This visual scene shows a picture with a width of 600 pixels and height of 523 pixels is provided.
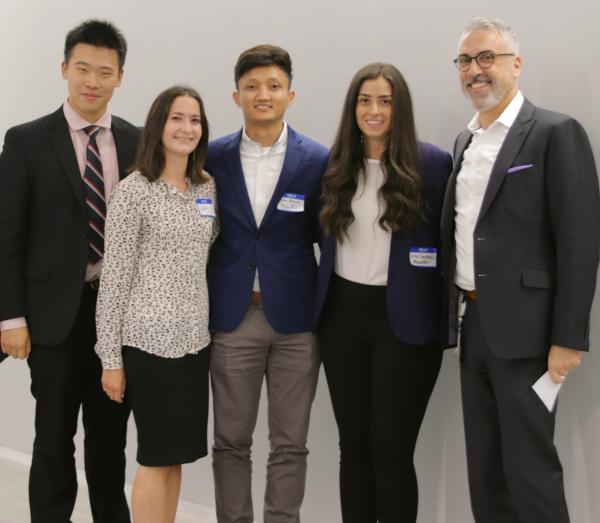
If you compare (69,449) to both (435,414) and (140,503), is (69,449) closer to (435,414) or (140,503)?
(140,503)

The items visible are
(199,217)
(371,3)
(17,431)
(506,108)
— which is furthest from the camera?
(17,431)

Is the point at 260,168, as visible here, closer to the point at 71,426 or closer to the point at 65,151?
the point at 65,151

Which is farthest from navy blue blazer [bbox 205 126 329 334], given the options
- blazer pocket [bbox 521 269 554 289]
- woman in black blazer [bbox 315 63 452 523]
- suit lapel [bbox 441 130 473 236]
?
blazer pocket [bbox 521 269 554 289]

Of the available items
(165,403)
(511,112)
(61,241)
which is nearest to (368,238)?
(511,112)

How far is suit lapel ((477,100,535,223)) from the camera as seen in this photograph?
2242 mm

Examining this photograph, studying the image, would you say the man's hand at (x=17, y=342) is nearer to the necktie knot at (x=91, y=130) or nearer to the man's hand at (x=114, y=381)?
the man's hand at (x=114, y=381)

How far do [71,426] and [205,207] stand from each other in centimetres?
101

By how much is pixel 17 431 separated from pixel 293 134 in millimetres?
2675

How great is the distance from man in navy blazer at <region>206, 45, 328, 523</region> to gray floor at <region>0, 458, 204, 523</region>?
101 centimetres

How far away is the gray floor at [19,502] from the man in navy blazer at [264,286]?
1.01m

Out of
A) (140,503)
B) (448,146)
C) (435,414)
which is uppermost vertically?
(448,146)

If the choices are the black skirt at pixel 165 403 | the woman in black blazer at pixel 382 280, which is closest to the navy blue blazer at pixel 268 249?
the woman in black blazer at pixel 382 280

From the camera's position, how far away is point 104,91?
277cm

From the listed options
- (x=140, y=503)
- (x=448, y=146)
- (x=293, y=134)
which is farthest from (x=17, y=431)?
(x=448, y=146)
